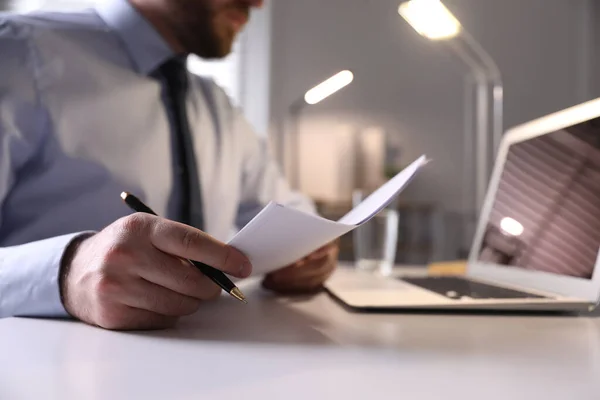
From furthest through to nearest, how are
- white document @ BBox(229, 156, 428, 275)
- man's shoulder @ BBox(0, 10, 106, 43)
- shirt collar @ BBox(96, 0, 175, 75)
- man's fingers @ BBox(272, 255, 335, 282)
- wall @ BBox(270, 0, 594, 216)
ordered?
wall @ BBox(270, 0, 594, 216) < shirt collar @ BBox(96, 0, 175, 75) < man's shoulder @ BBox(0, 10, 106, 43) < man's fingers @ BBox(272, 255, 335, 282) < white document @ BBox(229, 156, 428, 275)

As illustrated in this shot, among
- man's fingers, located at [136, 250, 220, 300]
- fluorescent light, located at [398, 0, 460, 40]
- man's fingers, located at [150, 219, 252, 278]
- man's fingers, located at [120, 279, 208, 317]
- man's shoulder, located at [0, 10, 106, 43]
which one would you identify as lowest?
man's fingers, located at [120, 279, 208, 317]

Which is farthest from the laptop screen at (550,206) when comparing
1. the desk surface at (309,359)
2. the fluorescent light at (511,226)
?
the desk surface at (309,359)

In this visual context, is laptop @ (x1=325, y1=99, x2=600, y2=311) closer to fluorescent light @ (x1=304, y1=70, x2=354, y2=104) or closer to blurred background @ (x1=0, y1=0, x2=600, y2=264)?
fluorescent light @ (x1=304, y1=70, x2=354, y2=104)

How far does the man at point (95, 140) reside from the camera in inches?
19.3

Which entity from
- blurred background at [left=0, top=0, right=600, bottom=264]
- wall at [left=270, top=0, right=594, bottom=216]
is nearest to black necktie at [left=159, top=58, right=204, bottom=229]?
wall at [left=270, top=0, right=594, bottom=216]

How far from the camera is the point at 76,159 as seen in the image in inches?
30.2

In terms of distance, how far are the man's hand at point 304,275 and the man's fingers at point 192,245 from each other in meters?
0.25

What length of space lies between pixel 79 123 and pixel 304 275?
398mm

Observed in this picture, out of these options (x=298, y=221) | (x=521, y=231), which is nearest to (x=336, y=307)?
(x=298, y=221)

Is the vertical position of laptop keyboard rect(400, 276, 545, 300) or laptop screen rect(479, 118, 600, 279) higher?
laptop screen rect(479, 118, 600, 279)

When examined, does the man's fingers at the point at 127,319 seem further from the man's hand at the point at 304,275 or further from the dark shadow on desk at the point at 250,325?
the man's hand at the point at 304,275

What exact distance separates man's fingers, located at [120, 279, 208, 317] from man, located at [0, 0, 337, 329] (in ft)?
0.10

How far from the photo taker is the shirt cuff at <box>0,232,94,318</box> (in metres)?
0.45

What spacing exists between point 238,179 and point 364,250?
289 mm
